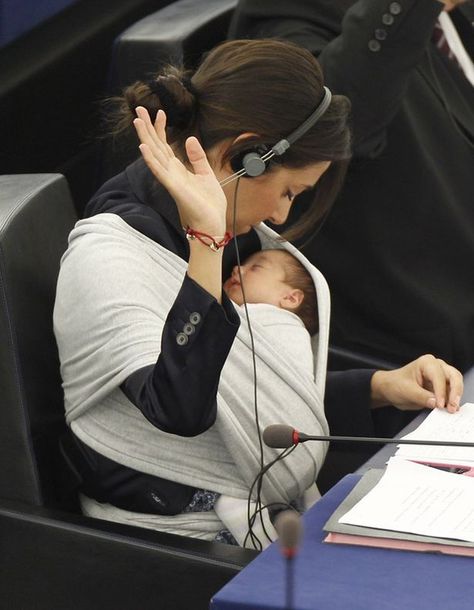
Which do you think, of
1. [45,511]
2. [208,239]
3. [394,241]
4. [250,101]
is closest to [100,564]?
[45,511]

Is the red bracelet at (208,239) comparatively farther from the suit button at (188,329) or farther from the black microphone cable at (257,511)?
the black microphone cable at (257,511)

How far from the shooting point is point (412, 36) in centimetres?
195

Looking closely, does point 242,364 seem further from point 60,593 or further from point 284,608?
point 284,608

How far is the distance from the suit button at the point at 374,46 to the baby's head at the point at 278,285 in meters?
0.40

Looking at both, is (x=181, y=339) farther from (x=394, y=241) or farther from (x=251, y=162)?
(x=394, y=241)

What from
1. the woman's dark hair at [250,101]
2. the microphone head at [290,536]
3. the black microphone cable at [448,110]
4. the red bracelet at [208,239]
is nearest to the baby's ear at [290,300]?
the woman's dark hair at [250,101]

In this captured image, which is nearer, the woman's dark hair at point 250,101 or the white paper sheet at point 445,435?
the white paper sheet at point 445,435

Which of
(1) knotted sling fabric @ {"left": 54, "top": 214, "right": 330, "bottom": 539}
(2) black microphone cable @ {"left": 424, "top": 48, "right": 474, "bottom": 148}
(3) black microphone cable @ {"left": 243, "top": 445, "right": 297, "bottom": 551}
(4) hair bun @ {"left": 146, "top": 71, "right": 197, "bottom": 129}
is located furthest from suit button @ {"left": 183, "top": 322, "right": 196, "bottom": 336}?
(2) black microphone cable @ {"left": 424, "top": 48, "right": 474, "bottom": 148}

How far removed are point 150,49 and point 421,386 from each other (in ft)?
2.84

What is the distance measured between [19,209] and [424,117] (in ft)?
3.13

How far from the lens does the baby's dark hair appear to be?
1771mm

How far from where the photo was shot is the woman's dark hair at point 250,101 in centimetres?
155

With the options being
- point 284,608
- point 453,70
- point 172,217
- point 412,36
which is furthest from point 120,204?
point 453,70

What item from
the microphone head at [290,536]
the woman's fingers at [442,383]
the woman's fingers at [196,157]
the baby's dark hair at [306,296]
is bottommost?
the woman's fingers at [442,383]
